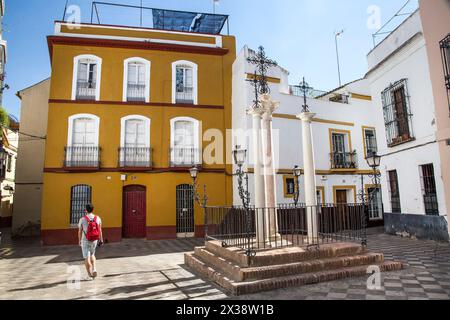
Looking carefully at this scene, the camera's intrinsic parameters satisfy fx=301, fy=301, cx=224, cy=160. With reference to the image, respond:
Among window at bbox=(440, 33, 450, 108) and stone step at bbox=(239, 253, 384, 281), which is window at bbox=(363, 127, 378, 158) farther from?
stone step at bbox=(239, 253, 384, 281)

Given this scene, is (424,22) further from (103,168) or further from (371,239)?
(103,168)

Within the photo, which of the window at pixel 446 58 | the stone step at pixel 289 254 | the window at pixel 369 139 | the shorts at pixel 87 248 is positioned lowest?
the stone step at pixel 289 254

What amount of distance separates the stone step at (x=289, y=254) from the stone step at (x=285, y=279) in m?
0.39

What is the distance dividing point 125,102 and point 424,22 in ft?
38.9

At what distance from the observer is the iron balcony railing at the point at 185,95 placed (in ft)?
49.1

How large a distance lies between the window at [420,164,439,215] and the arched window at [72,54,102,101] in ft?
44.7

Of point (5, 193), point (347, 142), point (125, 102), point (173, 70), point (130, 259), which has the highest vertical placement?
point (173, 70)

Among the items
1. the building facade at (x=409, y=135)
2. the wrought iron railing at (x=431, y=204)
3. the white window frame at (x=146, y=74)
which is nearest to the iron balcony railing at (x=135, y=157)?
the white window frame at (x=146, y=74)

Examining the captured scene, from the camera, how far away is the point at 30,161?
16.4 metres

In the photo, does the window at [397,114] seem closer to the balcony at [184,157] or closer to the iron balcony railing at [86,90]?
the balcony at [184,157]

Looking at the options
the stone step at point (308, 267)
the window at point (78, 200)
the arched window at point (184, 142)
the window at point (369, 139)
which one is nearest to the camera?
the stone step at point (308, 267)

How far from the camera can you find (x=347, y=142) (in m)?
16.4
